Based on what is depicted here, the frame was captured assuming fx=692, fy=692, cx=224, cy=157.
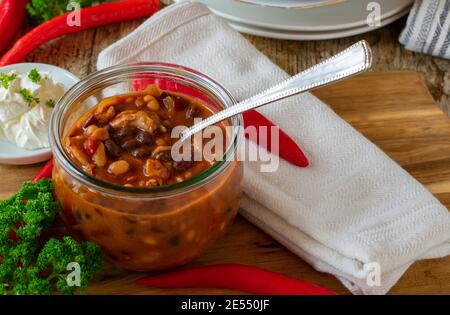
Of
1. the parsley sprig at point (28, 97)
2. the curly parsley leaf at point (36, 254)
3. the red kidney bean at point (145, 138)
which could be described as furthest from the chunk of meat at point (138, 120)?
the parsley sprig at point (28, 97)

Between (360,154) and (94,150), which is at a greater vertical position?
(94,150)

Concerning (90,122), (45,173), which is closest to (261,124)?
(90,122)

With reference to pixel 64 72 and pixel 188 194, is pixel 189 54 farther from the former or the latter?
pixel 188 194

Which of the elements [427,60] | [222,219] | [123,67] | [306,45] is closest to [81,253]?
[222,219]

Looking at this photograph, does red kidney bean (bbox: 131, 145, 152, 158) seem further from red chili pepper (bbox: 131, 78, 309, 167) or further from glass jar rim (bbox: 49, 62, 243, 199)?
red chili pepper (bbox: 131, 78, 309, 167)

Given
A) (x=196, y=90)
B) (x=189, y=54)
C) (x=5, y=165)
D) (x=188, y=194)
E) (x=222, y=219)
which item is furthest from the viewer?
(x=189, y=54)

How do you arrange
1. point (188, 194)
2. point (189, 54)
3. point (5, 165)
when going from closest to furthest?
point (188, 194) → point (5, 165) → point (189, 54)

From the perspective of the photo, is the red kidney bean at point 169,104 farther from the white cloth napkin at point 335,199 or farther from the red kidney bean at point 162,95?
the white cloth napkin at point 335,199

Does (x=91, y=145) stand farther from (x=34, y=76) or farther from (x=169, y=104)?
(x=34, y=76)

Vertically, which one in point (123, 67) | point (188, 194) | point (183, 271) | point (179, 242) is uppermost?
point (123, 67)

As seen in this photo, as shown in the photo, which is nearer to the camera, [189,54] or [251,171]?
[251,171]
